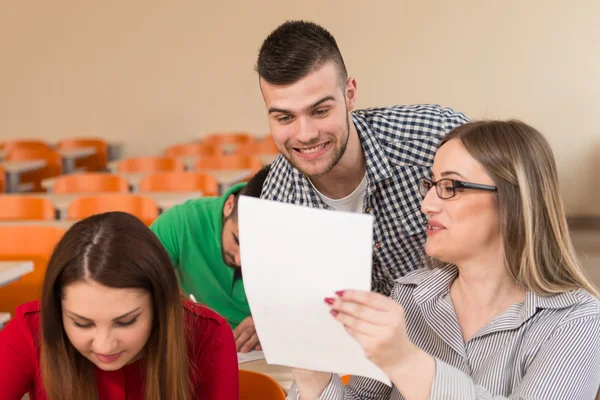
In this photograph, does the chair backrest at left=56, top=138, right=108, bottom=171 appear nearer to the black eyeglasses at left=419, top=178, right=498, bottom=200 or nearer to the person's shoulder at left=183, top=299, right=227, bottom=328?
the person's shoulder at left=183, top=299, right=227, bottom=328

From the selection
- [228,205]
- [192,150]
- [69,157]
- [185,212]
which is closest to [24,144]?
[69,157]

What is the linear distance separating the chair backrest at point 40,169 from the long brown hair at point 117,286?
16.9 ft

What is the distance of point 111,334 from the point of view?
145cm

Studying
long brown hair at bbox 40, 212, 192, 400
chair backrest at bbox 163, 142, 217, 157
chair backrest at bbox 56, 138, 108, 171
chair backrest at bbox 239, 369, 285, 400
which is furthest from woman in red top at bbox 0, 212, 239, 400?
chair backrest at bbox 56, 138, 108, 171

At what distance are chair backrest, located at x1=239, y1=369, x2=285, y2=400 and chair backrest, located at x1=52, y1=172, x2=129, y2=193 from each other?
3112 mm

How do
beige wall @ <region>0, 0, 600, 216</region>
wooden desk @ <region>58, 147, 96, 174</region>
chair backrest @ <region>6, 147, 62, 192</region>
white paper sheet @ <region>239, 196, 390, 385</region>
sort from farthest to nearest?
1. beige wall @ <region>0, 0, 600, 216</region>
2. wooden desk @ <region>58, 147, 96, 174</region>
3. chair backrest @ <region>6, 147, 62, 192</region>
4. white paper sheet @ <region>239, 196, 390, 385</region>

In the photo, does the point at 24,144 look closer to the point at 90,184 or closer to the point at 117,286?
the point at 90,184

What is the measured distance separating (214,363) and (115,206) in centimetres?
231

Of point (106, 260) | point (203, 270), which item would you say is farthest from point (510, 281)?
point (203, 270)

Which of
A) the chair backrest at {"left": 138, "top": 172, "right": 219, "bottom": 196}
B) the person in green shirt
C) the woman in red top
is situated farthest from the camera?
the chair backrest at {"left": 138, "top": 172, "right": 219, "bottom": 196}

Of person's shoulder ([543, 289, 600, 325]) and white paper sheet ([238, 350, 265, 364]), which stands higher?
person's shoulder ([543, 289, 600, 325])

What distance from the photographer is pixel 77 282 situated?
4.83 ft

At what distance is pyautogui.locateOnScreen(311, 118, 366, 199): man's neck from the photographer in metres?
2.05

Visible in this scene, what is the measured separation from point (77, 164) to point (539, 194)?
6.76 metres
